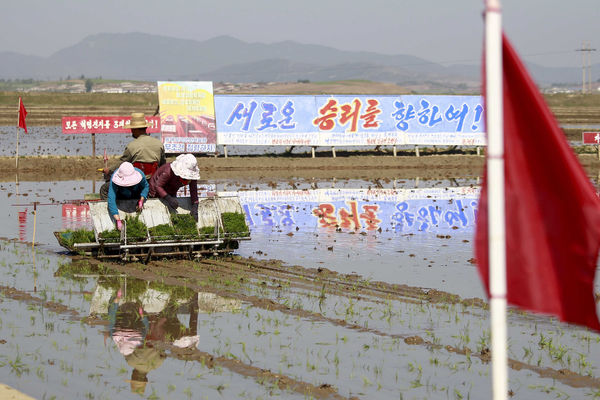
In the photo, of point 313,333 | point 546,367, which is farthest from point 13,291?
point 546,367

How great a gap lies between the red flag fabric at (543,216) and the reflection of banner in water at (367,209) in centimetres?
1492

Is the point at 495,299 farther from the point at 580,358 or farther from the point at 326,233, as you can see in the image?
the point at 326,233

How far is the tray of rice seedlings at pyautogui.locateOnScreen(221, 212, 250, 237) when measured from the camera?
15.8 meters

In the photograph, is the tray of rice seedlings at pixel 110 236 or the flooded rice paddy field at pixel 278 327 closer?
the flooded rice paddy field at pixel 278 327

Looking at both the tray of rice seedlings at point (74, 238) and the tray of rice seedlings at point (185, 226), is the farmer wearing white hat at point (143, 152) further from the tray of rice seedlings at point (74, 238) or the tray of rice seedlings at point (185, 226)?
the tray of rice seedlings at point (74, 238)

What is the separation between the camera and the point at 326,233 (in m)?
19.4

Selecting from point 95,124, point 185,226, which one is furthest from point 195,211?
point 95,124

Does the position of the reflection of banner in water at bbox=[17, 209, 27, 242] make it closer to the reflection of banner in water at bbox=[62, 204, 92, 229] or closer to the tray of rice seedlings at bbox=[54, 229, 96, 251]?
the reflection of banner in water at bbox=[62, 204, 92, 229]

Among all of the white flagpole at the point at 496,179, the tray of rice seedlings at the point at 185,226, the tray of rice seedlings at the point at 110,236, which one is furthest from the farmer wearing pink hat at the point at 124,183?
the white flagpole at the point at 496,179

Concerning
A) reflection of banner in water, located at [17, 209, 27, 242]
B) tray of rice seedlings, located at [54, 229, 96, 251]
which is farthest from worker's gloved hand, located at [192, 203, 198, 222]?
reflection of banner in water, located at [17, 209, 27, 242]

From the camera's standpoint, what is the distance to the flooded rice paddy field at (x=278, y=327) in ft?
29.5

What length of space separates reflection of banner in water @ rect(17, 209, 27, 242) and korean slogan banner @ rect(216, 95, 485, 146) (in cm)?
1326

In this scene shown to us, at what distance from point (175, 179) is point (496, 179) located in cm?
1145

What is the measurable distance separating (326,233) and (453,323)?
323 inches
